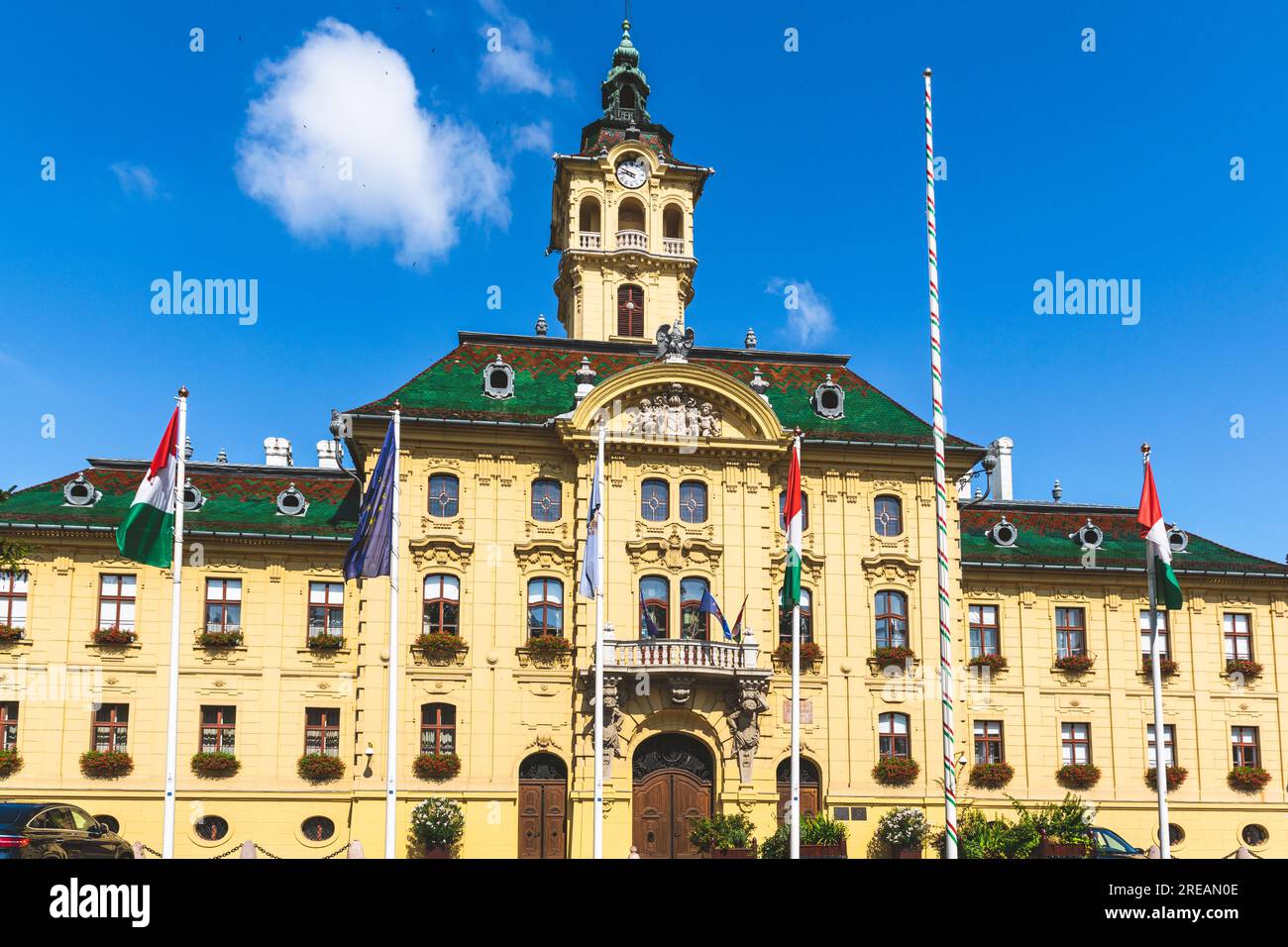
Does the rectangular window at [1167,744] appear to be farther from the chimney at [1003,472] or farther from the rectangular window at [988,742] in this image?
the chimney at [1003,472]

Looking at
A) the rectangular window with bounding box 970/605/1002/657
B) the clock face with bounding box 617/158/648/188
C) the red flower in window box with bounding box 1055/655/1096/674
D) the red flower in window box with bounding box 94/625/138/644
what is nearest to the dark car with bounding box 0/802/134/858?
the red flower in window box with bounding box 94/625/138/644

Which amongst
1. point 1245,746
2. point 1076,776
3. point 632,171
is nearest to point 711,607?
point 1076,776

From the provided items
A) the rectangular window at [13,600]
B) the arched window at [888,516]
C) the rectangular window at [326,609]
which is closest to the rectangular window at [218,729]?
the rectangular window at [326,609]

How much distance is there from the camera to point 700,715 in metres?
41.9

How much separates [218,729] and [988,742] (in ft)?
82.1

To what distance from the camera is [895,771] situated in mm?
42938

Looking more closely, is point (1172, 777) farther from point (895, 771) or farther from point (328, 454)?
point (328, 454)

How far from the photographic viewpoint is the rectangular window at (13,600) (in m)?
42.3

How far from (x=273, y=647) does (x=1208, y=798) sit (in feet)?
104

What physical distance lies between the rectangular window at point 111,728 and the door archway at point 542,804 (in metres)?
12.3

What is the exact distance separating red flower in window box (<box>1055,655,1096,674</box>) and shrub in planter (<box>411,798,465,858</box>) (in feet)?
68.7
